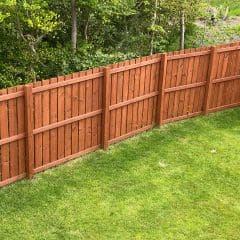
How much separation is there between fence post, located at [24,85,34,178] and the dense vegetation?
2.61 meters

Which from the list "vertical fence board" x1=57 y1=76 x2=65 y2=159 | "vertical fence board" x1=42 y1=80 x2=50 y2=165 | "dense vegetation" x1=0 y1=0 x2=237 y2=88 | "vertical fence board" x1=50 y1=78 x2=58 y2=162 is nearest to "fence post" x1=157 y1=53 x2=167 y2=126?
"dense vegetation" x1=0 y1=0 x2=237 y2=88

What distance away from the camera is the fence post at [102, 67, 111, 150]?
364 inches

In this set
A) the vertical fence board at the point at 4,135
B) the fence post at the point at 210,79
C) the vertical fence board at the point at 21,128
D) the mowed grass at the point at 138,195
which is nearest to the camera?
the mowed grass at the point at 138,195

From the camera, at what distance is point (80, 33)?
46.1 feet

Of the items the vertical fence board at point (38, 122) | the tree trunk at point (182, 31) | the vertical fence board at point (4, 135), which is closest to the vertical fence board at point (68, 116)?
the vertical fence board at point (38, 122)

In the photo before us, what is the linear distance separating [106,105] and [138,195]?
6.22 feet

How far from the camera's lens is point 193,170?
9.46m

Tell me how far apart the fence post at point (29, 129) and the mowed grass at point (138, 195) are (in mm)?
286

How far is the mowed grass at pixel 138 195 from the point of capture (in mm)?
7656

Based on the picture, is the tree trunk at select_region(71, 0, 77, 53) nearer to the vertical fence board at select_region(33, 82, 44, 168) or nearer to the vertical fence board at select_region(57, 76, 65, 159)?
the vertical fence board at select_region(57, 76, 65, 159)

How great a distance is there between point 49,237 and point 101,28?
7.90m

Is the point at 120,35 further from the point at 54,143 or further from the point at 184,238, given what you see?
the point at 184,238

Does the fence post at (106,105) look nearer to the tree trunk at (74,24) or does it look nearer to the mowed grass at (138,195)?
the mowed grass at (138,195)

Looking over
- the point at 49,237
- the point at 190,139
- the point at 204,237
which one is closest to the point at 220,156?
the point at 190,139
